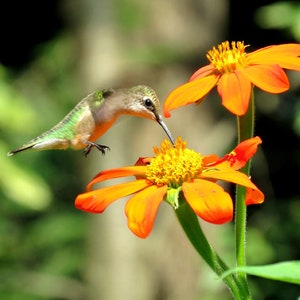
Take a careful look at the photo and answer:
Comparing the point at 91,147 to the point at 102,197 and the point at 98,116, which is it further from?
the point at 102,197

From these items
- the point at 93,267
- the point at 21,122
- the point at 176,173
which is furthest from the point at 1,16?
the point at 176,173

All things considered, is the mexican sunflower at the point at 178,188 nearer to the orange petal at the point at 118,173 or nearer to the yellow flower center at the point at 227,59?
the orange petal at the point at 118,173

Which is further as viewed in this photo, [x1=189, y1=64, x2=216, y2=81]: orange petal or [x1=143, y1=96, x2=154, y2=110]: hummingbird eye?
[x1=143, y1=96, x2=154, y2=110]: hummingbird eye

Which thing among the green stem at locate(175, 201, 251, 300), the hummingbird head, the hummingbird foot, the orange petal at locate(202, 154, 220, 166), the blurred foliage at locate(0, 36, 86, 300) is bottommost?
the green stem at locate(175, 201, 251, 300)

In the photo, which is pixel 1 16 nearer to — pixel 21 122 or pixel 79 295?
pixel 79 295

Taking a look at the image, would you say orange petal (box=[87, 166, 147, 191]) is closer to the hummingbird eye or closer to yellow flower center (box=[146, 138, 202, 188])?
yellow flower center (box=[146, 138, 202, 188])

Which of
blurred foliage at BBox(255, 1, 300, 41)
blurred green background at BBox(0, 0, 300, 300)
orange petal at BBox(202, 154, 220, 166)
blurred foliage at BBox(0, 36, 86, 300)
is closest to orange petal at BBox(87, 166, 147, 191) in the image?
orange petal at BBox(202, 154, 220, 166)

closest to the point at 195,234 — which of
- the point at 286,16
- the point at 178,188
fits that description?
the point at 178,188
